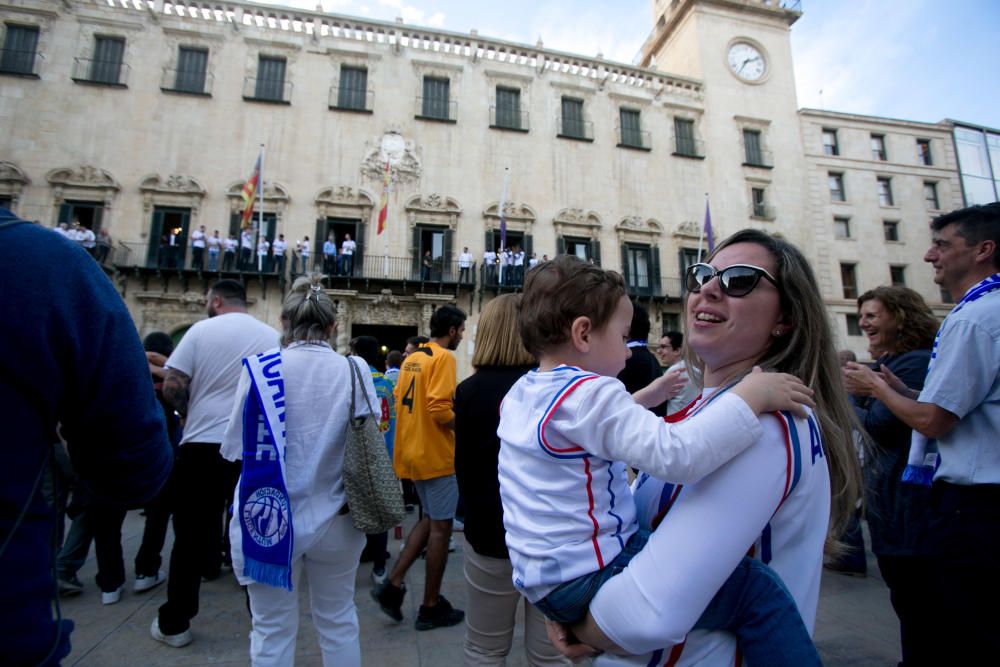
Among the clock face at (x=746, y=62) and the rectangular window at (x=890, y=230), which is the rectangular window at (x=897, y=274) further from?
the clock face at (x=746, y=62)

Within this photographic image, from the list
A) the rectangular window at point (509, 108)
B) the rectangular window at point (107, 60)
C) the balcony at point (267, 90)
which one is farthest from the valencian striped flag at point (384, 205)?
the rectangular window at point (107, 60)

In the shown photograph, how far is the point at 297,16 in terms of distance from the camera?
17.3 metres

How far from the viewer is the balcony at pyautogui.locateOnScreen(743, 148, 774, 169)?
2073 centimetres

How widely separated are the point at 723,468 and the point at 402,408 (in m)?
3.35

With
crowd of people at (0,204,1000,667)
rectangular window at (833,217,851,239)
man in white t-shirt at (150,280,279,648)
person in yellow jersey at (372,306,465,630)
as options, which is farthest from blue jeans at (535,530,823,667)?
rectangular window at (833,217,851,239)

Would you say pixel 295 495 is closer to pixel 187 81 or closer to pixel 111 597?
pixel 111 597

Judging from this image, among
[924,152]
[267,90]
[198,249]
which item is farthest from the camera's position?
[924,152]

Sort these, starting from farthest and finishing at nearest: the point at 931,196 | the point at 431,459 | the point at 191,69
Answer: the point at 931,196, the point at 191,69, the point at 431,459

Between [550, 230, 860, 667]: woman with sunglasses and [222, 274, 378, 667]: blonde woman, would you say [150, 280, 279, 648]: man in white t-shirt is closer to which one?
[222, 274, 378, 667]: blonde woman

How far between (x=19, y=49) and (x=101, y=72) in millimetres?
2442

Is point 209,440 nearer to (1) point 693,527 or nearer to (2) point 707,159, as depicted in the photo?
(1) point 693,527

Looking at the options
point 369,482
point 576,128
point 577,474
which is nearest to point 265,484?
point 369,482

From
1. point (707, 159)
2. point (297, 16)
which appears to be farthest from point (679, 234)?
point (297, 16)

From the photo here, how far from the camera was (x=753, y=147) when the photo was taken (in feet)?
68.9
